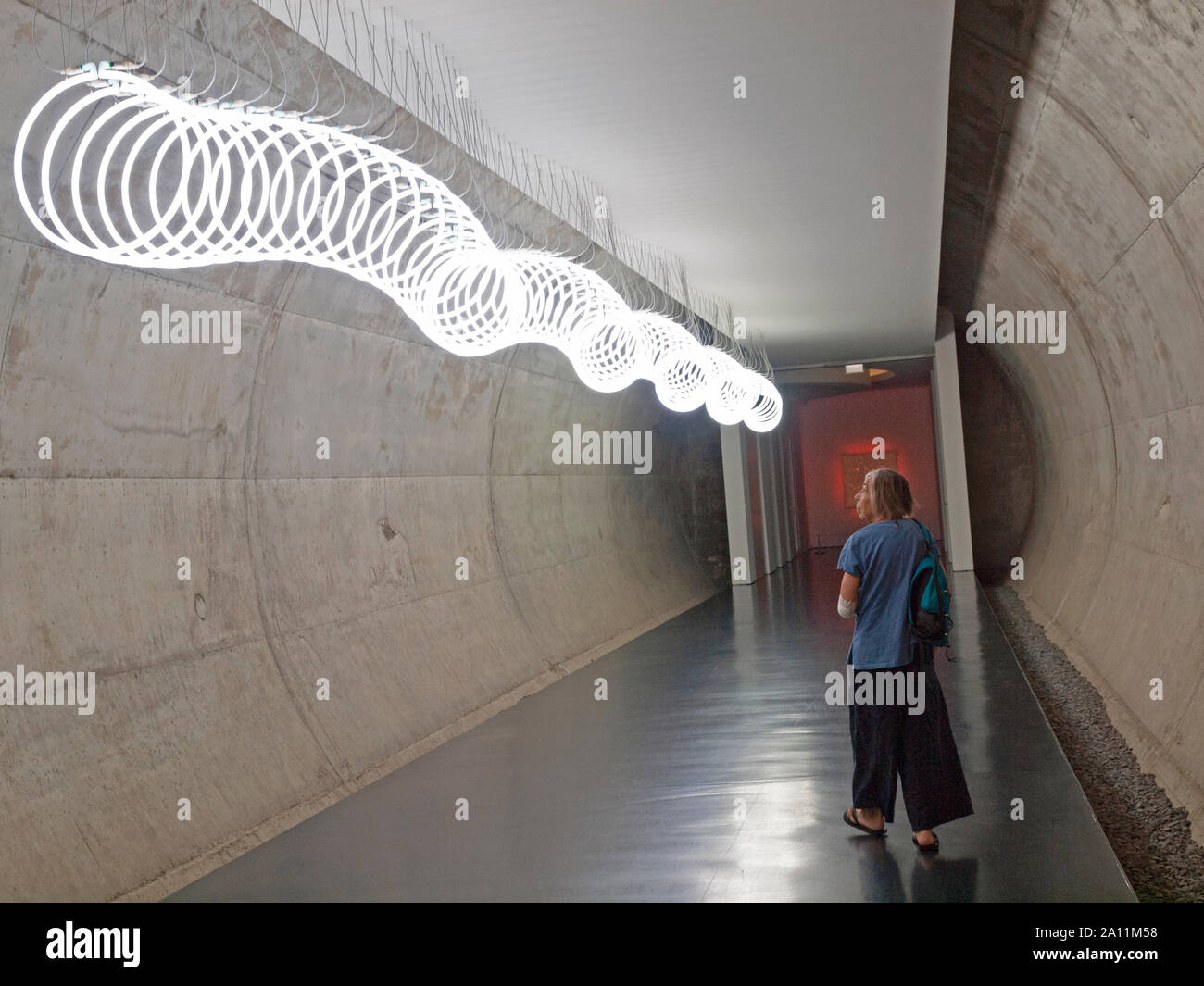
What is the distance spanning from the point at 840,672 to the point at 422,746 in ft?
11.9

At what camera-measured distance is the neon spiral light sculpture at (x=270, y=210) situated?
347 centimetres

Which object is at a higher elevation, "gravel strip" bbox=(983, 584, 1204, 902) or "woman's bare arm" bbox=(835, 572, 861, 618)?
"woman's bare arm" bbox=(835, 572, 861, 618)

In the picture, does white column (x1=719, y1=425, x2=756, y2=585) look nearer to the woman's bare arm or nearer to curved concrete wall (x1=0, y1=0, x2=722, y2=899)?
curved concrete wall (x1=0, y1=0, x2=722, y2=899)

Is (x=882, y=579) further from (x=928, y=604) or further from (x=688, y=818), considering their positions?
(x=688, y=818)

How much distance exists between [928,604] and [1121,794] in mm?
2430

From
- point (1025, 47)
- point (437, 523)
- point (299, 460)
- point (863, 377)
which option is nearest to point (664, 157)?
point (1025, 47)

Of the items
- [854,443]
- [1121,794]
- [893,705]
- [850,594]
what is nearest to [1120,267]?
[1121,794]

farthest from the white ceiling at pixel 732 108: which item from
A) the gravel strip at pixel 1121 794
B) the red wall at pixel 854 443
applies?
the red wall at pixel 854 443

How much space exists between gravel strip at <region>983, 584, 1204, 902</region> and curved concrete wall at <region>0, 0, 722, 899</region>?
171 inches

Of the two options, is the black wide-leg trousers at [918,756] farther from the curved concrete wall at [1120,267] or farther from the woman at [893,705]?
the curved concrete wall at [1120,267]

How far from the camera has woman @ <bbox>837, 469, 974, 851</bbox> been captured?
4852mm

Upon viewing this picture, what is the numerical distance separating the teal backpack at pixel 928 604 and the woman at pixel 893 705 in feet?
0.09

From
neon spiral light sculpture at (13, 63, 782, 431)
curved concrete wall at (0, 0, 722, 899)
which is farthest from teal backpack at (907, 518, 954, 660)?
curved concrete wall at (0, 0, 722, 899)
